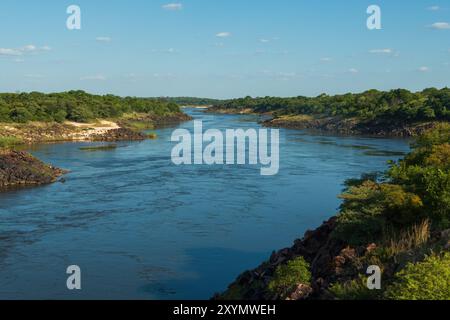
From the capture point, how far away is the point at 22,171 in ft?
129

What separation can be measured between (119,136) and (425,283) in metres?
66.7

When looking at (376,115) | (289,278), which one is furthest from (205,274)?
(376,115)

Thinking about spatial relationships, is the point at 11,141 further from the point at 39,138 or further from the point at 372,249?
the point at 372,249

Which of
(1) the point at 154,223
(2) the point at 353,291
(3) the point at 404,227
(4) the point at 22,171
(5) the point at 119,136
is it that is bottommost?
(1) the point at 154,223

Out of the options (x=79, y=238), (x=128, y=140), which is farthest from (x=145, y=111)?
(x=79, y=238)

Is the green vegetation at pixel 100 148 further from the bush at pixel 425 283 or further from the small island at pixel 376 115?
the bush at pixel 425 283

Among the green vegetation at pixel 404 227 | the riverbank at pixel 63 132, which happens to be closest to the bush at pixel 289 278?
the green vegetation at pixel 404 227

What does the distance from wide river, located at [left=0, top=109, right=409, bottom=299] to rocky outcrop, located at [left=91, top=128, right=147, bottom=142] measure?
72.6ft

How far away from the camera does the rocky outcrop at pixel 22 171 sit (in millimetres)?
38500

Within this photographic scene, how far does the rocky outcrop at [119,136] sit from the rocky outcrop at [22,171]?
29.7 meters

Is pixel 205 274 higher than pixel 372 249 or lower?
lower

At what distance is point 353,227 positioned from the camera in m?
17.9

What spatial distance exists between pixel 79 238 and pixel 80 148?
36.9 metres
